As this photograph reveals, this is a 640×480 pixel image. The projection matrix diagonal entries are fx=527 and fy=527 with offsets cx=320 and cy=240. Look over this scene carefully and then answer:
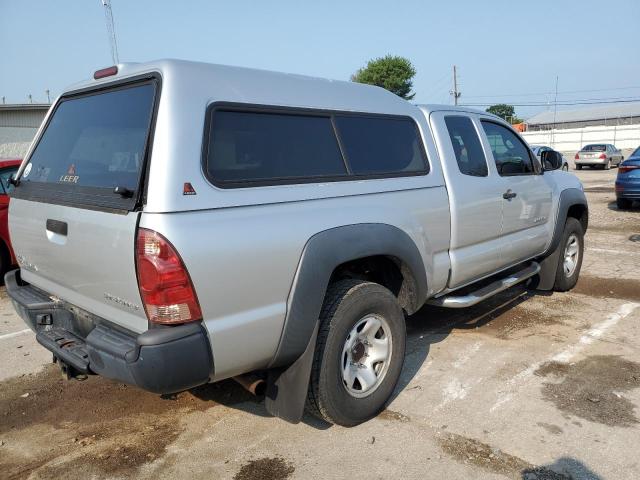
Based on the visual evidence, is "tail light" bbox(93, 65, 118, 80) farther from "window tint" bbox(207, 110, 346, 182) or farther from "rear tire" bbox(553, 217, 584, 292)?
"rear tire" bbox(553, 217, 584, 292)

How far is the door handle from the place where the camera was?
9.20ft

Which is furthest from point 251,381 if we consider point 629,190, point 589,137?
point 589,137

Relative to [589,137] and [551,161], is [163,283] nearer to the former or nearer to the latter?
[551,161]

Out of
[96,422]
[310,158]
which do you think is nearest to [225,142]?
[310,158]

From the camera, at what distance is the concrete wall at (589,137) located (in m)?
46.2

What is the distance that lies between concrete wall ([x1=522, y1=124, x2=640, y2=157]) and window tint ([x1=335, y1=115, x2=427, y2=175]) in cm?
4838

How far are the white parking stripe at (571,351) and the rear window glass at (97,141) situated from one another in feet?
8.87

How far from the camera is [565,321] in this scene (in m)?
5.14

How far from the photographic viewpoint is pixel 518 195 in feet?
15.6

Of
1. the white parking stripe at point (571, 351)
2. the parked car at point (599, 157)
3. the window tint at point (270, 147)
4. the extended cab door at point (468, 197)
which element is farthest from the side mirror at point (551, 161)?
the parked car at point (599, 157)

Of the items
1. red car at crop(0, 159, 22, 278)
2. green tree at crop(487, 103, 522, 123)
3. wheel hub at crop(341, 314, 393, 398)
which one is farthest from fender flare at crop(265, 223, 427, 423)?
green tree at crop(487, 103, 522, 123)

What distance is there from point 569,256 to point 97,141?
5181 millimetres

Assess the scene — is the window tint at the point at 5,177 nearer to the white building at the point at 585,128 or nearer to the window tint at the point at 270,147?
the window tint at the point at 270,147

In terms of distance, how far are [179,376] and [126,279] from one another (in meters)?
0.51
